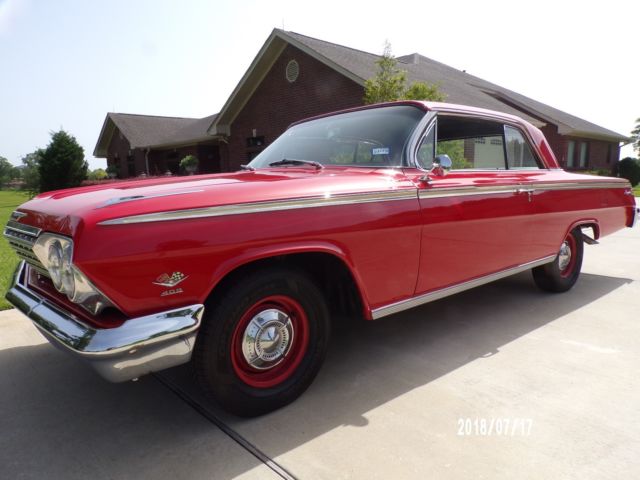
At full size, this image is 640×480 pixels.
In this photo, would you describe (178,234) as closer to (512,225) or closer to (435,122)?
(435,122)

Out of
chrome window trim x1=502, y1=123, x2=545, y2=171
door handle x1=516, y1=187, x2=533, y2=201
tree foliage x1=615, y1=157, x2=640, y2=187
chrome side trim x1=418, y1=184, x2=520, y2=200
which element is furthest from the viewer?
tree foliage x1=615, y1=157, x2=640, y2=187

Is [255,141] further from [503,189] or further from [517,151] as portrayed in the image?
[503,189]

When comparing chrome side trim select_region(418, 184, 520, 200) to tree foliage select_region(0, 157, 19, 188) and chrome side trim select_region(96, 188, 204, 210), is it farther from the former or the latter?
tree foliage select_region(0, 157, 19, 188)

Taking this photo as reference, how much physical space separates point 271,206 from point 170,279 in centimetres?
56

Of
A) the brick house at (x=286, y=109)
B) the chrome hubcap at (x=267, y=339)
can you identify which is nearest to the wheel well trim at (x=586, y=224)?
the chrome hubcap at (x=267, y=339)

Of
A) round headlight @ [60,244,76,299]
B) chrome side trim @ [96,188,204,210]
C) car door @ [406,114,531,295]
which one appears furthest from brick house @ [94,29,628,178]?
round headlight @ [60,244,76,299]

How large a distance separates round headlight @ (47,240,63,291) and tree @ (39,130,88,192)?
60.9 ft

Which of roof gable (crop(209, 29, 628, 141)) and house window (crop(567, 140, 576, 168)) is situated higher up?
roof gable (crop(209, 29, 628, 141))

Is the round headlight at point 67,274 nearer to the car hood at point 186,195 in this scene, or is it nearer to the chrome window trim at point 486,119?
the car hood at point 186,195

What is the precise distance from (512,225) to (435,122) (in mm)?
1001

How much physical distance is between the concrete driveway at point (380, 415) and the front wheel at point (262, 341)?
149 mm

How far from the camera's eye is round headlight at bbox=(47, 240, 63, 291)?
1997mm

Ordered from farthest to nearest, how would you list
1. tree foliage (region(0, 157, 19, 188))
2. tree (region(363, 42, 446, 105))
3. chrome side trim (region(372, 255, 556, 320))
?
tree foliage (region(0, 157, 19, 188))
tree (region(363, 42, 446, 105))
chrome side trim (region(372, 255, 556, 320))

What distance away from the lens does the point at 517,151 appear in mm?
3891
